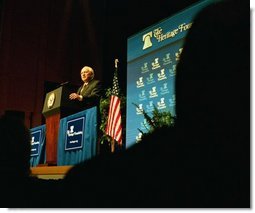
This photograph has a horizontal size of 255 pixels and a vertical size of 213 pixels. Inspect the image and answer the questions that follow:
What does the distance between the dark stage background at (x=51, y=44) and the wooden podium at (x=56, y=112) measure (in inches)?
75.1

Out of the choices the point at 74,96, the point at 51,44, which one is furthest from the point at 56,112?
the point at 51,44

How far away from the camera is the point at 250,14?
1062 mm

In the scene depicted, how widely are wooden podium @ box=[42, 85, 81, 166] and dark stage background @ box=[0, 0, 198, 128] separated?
191cm

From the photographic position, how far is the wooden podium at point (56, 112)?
2.86 metres

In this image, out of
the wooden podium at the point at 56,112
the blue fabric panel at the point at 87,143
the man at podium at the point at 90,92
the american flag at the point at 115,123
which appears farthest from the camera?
the american flag at the point at 115,123

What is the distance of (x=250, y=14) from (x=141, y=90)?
247 cm

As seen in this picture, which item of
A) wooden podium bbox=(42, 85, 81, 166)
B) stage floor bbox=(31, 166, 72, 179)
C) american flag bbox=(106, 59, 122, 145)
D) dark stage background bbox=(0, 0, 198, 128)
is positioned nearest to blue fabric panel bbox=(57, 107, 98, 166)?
stage floor bbox=(31, 166, 72, 179)

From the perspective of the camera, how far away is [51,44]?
5.71m

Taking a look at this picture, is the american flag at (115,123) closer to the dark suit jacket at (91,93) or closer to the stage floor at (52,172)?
the dark suit jacket at (91,93)

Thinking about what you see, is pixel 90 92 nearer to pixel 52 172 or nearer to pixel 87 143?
pixel 87 143

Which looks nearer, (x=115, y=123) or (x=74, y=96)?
(x=74, y=96)

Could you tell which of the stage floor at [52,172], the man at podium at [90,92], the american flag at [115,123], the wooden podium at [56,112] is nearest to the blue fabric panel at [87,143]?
the stage floor at [52,172]

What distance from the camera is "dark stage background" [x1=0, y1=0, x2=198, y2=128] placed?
16.8ft

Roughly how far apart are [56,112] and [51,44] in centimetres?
310
